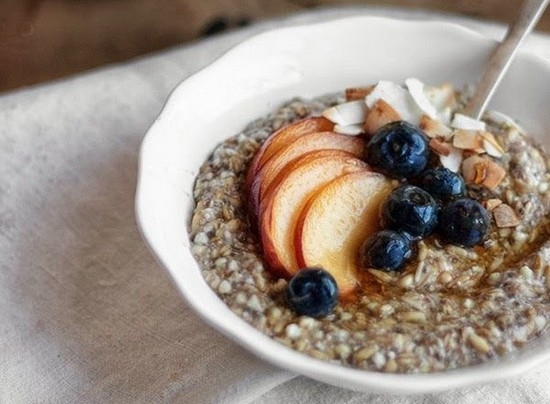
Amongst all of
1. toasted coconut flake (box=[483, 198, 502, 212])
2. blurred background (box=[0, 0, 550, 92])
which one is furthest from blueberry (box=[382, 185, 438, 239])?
blurred background (box=[0, 0, 550, 92])

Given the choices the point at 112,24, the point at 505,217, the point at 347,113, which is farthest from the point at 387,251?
the point at 112,24

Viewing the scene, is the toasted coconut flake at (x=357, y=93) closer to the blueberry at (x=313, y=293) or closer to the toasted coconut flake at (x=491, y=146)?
the toasted coconut flake at (x=491, y=146)

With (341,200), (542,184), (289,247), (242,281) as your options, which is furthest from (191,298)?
(542,184)

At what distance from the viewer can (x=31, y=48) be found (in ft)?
10.3

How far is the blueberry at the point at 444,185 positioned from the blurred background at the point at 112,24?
1448 millimetres

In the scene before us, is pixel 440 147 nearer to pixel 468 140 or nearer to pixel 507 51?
pixel 468 140

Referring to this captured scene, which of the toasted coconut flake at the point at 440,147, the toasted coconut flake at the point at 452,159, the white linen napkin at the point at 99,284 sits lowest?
the white linen napkin at the point at 99,284

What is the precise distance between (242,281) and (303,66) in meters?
0.76

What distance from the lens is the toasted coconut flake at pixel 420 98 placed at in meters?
1.94

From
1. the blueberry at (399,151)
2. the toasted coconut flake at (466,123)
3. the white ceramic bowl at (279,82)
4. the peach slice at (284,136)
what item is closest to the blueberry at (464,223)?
the blueberry at (399,151)

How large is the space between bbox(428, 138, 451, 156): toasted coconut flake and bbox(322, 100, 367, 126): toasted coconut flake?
0.54 ft

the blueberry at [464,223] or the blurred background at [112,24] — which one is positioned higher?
the blueberry at [464,223]

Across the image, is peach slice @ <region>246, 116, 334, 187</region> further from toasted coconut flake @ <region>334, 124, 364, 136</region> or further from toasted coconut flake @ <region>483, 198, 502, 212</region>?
toasted coconut flake @ <region>483, 198, 502, 212</region>

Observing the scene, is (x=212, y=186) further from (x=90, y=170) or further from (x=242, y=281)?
(x=90, y=170)
